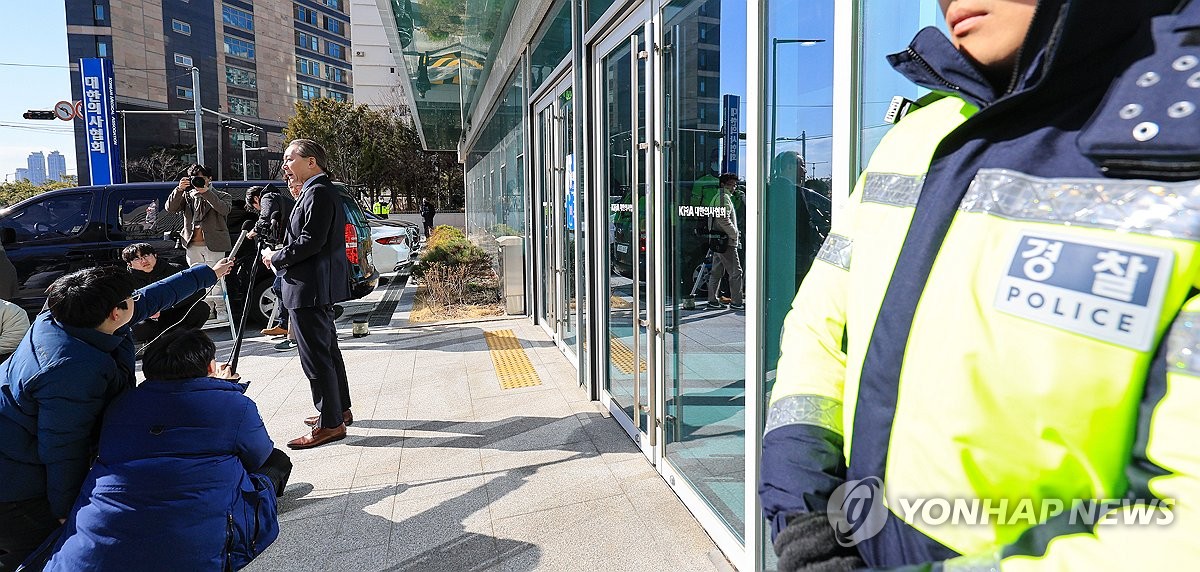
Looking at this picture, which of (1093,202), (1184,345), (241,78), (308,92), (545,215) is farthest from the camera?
(308,92)

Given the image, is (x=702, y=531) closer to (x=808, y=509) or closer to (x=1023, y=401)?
(x=808, y=509)

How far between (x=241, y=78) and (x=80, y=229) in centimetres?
6448

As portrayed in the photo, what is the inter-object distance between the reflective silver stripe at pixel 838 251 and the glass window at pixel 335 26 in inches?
3504

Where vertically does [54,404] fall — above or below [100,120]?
below

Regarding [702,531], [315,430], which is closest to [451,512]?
[702,531]

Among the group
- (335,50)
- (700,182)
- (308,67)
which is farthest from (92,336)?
(335,50)

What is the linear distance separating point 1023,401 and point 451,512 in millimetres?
3151

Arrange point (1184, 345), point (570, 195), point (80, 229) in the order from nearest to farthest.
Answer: point (1184, 345) < point (570, 195) < point (80, 229)

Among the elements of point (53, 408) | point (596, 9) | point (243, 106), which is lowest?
point (53, 408)

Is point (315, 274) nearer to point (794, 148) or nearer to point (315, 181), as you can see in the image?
point (315, 181)

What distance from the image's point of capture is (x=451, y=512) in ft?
11.7

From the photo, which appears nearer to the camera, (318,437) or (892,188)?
(892,188)

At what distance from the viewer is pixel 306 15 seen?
77.2 m

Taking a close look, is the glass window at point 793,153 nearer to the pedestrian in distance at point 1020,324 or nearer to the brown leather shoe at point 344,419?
the pedestrian in distance at point 1020,324
